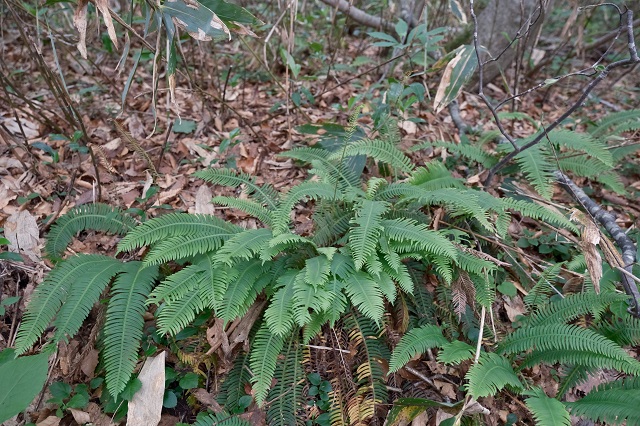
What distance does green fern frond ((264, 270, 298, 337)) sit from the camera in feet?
6.68

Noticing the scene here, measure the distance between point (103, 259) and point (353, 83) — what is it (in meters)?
3.03

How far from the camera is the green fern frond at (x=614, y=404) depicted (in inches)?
74.7

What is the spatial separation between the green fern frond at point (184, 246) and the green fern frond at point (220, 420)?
0.78 meters

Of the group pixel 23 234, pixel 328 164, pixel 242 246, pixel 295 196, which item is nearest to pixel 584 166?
pixel 328 164

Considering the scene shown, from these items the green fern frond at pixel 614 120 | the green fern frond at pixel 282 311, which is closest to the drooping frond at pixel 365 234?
the green fern frond at pixel 282 311

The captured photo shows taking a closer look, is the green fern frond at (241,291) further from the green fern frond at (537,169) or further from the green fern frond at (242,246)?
the green fern frond at (537,169)

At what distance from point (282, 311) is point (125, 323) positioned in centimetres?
79

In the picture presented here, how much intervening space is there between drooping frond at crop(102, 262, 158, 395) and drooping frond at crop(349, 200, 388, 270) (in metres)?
1.08

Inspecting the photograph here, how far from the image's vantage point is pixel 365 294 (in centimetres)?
210

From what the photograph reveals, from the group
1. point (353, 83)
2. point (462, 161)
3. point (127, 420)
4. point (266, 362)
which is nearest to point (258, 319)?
point (266, 362)

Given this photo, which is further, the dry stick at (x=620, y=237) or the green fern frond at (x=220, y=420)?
the dry stick at (x=620, y=237)

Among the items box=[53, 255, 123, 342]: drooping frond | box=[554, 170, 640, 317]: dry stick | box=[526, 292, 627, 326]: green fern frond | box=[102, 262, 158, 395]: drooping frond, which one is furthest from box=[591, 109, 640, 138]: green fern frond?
box=[53, 255, 123, 342]: drooping frond

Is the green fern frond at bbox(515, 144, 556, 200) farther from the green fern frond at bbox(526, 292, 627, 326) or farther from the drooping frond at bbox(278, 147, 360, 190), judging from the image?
the drooping frond at bbox(278, 147, 360, 190)

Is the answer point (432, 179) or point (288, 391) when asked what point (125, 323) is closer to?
point (288, 391)
